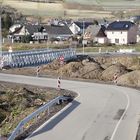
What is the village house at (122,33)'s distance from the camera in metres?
106

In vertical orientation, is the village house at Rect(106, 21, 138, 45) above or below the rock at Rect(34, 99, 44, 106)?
above

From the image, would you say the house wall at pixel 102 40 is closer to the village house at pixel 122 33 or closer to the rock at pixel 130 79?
the village house at pixel 122 33

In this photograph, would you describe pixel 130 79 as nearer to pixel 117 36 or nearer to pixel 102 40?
pixel 117 36

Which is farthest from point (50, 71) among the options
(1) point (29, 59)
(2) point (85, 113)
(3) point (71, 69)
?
(2) point (85, 113)

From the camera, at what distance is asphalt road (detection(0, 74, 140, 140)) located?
1741cm

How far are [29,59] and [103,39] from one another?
6118cm

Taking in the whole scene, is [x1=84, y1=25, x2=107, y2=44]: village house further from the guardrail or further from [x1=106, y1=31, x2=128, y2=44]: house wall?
the guardrail

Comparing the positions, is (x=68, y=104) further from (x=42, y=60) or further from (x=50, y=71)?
(x=42, y=60)

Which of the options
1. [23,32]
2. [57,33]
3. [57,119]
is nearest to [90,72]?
[57,119]

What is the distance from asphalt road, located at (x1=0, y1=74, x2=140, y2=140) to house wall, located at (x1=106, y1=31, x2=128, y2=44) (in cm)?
7588

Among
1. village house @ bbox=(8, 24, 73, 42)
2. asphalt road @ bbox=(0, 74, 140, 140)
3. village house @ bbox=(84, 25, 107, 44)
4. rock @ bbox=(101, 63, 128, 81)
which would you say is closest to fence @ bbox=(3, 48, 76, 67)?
rock @ bbox=(101, 63, 128, 81)

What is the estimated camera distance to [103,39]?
108062mm

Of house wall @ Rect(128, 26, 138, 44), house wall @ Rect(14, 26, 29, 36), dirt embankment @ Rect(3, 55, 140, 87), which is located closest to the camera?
Answer: dirt embankment @ Rect(3, 55, 140, 87)

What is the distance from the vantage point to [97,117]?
20.9 metres
